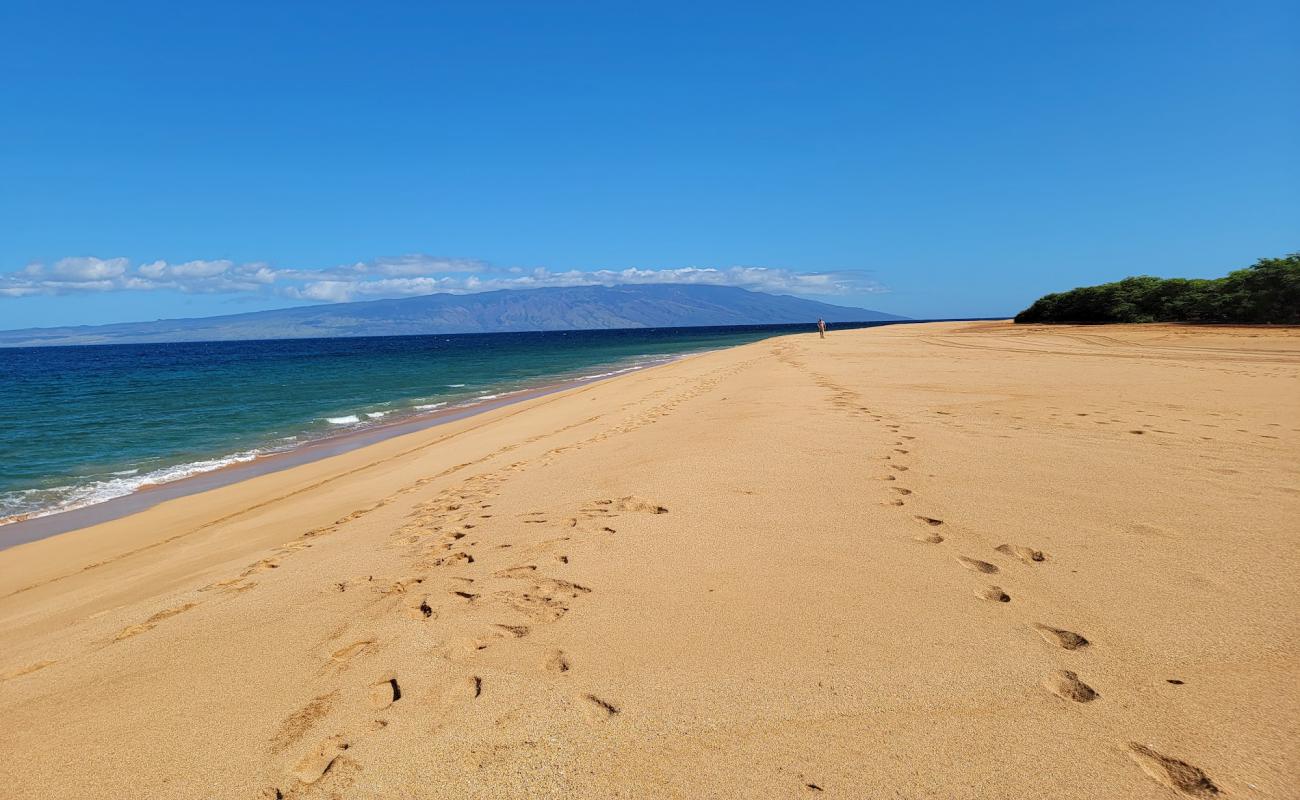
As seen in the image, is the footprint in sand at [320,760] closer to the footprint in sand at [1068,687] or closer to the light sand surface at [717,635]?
the light sand surface at [717,635]

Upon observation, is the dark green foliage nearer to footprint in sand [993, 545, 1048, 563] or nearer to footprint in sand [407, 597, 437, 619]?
footprint in sand [993, 545, 1048, 563]

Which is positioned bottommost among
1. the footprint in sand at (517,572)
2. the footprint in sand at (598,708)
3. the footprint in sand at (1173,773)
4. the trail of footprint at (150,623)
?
the trail of footprint at (150,623)

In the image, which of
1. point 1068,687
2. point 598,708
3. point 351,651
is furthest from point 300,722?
point 1068,687

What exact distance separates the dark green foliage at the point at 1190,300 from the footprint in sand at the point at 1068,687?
98.1 feet

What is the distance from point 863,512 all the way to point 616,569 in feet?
6.00

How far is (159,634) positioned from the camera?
3.68m

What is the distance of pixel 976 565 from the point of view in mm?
3592

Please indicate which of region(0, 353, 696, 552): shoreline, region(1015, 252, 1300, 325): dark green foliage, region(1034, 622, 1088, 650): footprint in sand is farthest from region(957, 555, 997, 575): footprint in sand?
region(1015, 252, 1300, 325): dark green foliage

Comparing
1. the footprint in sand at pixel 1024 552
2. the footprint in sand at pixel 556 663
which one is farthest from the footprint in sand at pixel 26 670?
the footprint in sand at pixel 1024 552

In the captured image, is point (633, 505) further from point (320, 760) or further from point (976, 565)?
point (320, 760)

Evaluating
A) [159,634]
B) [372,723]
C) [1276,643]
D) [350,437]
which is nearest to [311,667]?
[372,723]

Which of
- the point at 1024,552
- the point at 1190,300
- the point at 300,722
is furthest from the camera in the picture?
the point at 1190,300

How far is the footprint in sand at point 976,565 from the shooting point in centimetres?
351

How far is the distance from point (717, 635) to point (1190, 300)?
3460cm
